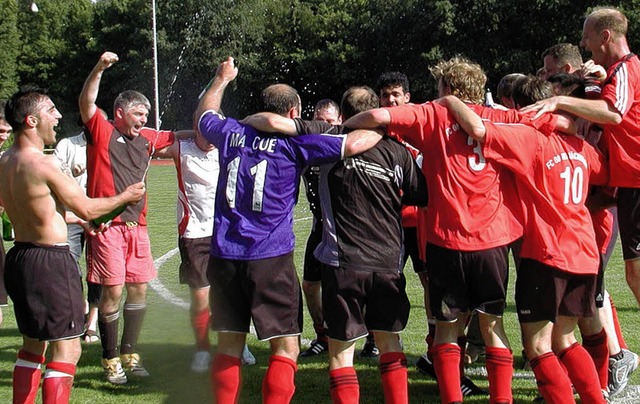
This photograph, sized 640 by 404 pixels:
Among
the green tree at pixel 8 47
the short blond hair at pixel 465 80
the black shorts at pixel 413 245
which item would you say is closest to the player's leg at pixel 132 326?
the black shorts at pixel 413 245

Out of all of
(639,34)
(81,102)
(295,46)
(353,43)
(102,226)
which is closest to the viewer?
(102,226)

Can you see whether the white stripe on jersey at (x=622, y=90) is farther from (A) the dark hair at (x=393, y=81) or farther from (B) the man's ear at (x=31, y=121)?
(B) the man's ear at (x=31, y=121)

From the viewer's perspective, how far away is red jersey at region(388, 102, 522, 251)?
4.76 metres

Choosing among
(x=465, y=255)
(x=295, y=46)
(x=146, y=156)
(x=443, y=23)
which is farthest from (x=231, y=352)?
(x=295, y=46)

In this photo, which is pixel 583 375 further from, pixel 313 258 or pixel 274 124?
pixel 313 258

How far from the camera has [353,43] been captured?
55.7 metres

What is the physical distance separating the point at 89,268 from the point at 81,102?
4.63 ft

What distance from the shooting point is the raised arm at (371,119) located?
4.68 m

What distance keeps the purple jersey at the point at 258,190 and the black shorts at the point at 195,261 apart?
70.2 inches

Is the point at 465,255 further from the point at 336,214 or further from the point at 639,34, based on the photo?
the point at 639,34

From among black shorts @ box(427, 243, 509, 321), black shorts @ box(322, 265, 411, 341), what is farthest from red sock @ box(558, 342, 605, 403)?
black shorts @ box(322, 265, 411, 341)

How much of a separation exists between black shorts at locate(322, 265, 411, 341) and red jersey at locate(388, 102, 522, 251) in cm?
43

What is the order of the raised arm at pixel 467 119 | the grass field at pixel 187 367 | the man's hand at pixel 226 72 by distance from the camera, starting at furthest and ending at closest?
1. the grass field at pixel 187 367
2. the man's hand at pixel 226 72
3. the raised arm at pixel 467 119

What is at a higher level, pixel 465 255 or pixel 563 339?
pixel 465 255
